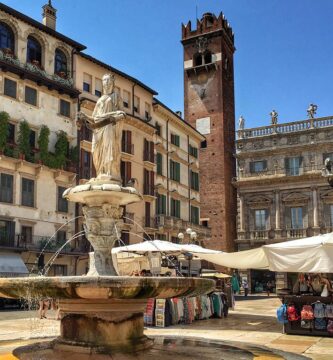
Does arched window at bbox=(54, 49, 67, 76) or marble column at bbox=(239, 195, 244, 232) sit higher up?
arched window at bbox=(54, 49, 67, 76)

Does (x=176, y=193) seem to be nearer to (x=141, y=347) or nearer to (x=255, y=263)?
(x=255, y=263)

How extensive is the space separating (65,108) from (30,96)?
3109 mm

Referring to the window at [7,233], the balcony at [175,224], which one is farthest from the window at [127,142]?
the window at [7,233]

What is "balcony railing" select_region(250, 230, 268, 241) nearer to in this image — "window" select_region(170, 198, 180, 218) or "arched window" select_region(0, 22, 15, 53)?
"window" select_region(170, 198, 180, 218)

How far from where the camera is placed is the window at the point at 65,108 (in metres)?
35.5

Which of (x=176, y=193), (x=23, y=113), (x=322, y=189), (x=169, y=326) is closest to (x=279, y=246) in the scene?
(x=169, y=326)

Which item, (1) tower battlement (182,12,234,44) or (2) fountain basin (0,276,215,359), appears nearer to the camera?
(2) fountain basin (0,276,215,359)

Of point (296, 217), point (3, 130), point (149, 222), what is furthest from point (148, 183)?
point (296, 217)

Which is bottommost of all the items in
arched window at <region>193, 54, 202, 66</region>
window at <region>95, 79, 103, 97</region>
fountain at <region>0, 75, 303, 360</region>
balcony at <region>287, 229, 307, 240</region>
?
fountain at <region>0, 75, 303, 360</region>

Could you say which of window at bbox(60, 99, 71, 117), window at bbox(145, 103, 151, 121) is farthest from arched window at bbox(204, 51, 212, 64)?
window at bbox(60, 99, 71, 117)

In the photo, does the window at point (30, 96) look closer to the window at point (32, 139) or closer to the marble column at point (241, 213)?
the window at point (32, 139)

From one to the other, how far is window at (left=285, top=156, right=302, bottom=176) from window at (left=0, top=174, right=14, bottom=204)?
29.0m

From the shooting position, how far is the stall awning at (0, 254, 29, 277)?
28.7 meters

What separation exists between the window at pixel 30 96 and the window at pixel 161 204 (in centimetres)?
1372
